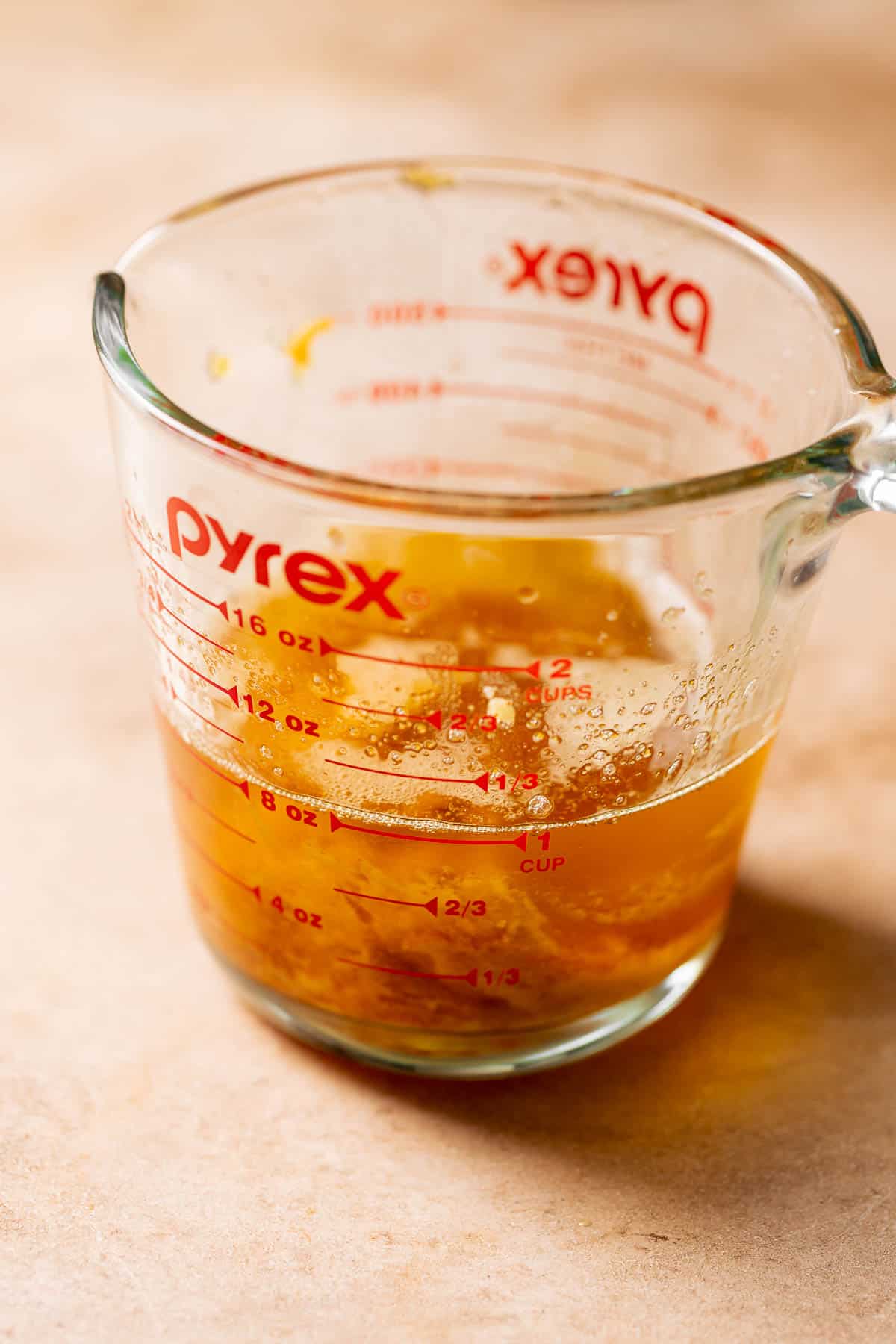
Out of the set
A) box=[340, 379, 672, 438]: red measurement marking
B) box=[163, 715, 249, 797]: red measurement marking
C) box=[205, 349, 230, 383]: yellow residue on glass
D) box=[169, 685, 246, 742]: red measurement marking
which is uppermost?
box=[205, 349, 230, 383]: yellow residue on glass

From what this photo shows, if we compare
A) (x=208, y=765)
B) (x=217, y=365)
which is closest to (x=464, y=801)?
(x=208, y=765)

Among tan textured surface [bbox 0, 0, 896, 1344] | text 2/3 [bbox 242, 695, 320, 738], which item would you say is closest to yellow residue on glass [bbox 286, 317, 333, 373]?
tan textured surface [bbox 0, 0, 896, 1344]

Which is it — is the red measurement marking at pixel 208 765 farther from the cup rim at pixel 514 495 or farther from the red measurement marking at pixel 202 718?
the cup rim at pixel 514 495

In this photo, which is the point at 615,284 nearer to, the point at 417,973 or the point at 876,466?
the point at 876,466

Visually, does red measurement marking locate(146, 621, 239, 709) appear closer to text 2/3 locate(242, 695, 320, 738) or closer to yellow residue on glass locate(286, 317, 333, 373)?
text 2/3 locate(242, 695, 320, 738)

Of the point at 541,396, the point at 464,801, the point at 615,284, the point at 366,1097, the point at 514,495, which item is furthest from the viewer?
the point at 541,396

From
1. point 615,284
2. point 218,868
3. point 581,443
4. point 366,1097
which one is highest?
point 615,284
